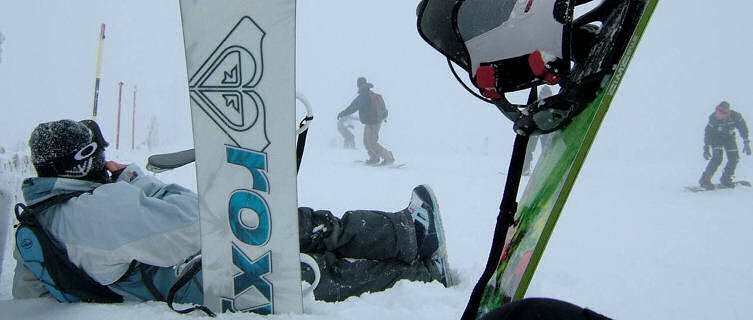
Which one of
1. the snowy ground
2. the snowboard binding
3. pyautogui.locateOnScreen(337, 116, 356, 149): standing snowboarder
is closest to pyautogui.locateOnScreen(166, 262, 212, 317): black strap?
the snowy ground

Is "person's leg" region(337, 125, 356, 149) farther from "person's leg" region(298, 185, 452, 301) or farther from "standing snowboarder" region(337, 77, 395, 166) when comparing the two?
"person's leg" region(298, 185, 452, 301)

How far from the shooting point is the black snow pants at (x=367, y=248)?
7.28 feet

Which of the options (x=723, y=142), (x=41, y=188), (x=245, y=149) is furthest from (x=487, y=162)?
(x=41, y=188)

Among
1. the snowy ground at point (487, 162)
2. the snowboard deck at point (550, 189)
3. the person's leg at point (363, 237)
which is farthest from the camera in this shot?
the snowy ground at point (487, 162)

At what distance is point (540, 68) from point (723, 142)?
754cm

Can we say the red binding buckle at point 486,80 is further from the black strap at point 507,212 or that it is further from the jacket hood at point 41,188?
the jacket hood at point 41,188

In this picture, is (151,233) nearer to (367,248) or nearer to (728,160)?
(367,248)

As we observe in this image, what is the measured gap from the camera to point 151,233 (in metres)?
1.66

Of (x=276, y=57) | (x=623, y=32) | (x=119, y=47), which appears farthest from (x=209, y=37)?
(x=119, y=47)

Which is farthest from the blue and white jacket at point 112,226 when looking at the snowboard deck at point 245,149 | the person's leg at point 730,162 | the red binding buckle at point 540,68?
the person's leg at point 730,162

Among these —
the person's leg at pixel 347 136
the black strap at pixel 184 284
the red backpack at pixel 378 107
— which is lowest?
the black strap at pixel 184 284

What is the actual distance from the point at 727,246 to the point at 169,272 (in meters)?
4.04

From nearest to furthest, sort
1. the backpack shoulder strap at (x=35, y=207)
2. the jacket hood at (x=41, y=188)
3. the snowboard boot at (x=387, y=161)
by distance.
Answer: the backpack shoulder strap at (x=35, y=207) < the jacket hood at (x=41, y=188) < the snowboard boot at (x=387, y=161)

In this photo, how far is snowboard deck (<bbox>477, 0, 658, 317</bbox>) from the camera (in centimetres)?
98
